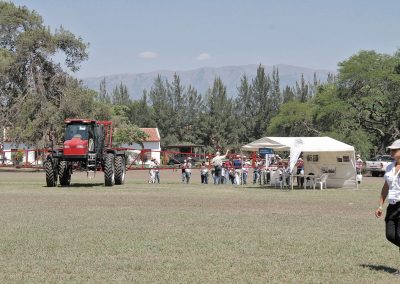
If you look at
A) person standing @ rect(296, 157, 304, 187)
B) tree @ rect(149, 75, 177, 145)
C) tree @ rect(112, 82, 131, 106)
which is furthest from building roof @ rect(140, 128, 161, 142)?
person standing @ rect(296, 157, 304, 187)

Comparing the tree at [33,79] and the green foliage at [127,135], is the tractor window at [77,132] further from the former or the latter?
the green foliage at [127,135]

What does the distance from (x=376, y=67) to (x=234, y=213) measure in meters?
46.6

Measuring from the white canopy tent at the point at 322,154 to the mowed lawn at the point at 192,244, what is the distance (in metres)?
10.3

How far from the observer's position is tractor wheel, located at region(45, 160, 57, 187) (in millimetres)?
29812

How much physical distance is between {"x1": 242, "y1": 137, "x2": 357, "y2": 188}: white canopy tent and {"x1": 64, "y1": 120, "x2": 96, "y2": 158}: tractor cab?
722cm

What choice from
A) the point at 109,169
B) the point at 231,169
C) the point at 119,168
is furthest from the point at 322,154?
the point at 109,169

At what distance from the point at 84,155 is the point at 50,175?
79.3 inches

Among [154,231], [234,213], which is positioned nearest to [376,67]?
[234,213]

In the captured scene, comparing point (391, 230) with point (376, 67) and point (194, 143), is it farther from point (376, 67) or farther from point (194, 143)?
point (194, 143)

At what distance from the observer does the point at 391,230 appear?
9.09 metres

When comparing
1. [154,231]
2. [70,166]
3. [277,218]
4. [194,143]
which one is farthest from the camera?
[194,143]

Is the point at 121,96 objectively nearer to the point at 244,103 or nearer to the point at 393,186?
the point at 244,103

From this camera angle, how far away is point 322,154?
107ft

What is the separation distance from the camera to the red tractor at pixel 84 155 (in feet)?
96.1
